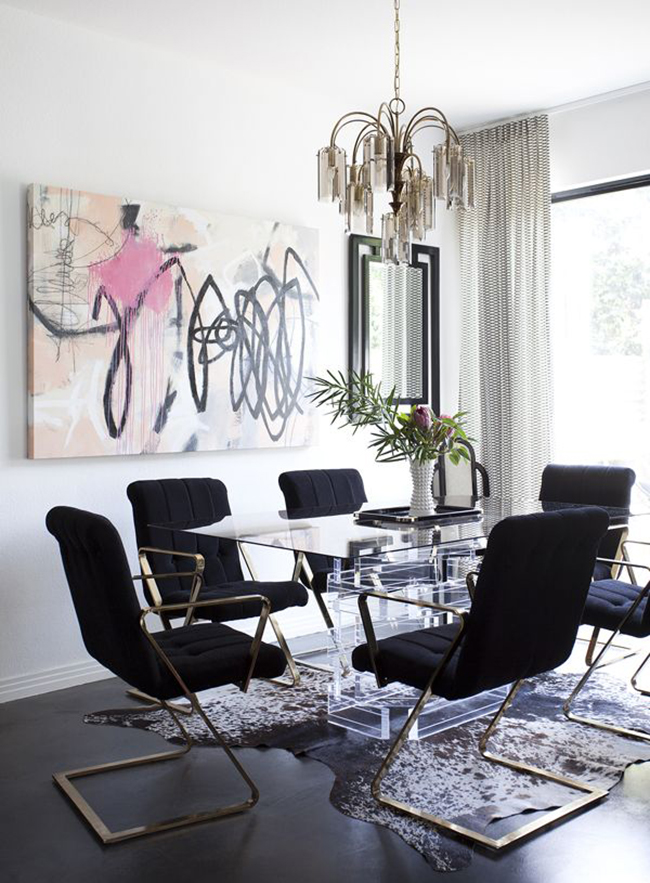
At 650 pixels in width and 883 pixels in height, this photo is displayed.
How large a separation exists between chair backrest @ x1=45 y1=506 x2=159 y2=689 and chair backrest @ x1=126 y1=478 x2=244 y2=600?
988 mm

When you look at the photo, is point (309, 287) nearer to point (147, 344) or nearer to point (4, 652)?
point (147, 344)

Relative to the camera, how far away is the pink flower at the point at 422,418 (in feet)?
13.9

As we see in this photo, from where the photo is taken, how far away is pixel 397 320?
6.30m

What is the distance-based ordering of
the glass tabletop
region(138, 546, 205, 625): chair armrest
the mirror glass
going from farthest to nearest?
the mirror glass
region(138, 546, 205, 625): chair armrest
the glass tabletop

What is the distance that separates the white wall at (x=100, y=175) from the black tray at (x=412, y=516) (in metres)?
1.28

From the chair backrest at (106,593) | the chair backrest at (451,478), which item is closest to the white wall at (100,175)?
the chair backrest at (451,478)

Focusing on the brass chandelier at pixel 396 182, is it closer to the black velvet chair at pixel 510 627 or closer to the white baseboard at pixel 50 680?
the black velvet chair at pixel 510 627

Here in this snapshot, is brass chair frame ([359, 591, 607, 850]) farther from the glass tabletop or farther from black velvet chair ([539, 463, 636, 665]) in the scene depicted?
black velvet chair ([539, 463, 636, 665])

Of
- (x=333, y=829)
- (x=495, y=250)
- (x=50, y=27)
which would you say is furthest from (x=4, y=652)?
(x=495, y=250)

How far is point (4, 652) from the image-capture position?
4.43m

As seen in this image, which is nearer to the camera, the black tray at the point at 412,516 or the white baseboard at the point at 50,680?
the black tray at the point at 412,516

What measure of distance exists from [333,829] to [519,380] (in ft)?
12.5

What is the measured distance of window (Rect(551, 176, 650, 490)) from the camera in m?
5.79

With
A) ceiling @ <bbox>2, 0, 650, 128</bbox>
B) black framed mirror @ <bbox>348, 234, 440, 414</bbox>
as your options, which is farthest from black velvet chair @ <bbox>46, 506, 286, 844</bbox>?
black framed mirror @ <bbox>348, 234, 440, 414</bbox>
